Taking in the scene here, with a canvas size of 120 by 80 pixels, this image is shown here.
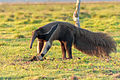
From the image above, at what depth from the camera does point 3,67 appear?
6.70 metres

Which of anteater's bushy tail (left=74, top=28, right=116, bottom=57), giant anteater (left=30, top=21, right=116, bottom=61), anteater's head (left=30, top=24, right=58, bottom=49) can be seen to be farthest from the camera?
anteater's bushy tail (left=74, top=28, right=116, bottom=57)

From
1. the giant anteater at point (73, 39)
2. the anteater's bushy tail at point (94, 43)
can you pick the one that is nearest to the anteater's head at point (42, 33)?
the giant anteater at point (73, 39)

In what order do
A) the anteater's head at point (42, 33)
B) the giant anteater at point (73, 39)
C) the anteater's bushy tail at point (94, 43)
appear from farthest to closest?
1. the anteater's bushy tail at point (94, 43)
2. the giant anteater at point (73, 39)
3. the anteater's head at point (42, 33)

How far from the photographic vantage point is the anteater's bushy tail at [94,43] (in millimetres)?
7922

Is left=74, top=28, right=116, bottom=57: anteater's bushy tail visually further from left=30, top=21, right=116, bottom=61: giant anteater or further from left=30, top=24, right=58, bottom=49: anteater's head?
left=30, top=24, right=58, bottom=49: anteater's head

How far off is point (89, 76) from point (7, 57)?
3265 mm

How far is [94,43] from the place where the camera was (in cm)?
800

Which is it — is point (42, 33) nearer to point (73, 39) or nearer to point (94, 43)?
point (73, 39)

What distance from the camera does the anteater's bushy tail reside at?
7922mm

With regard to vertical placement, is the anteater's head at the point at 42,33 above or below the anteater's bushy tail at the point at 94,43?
above

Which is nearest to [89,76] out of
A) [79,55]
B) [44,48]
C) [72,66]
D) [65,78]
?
[65,78]

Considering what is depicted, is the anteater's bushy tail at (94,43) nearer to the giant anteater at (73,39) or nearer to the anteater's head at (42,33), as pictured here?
the giant anteater at (73,39)

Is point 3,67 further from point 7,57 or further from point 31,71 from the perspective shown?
point 7,57

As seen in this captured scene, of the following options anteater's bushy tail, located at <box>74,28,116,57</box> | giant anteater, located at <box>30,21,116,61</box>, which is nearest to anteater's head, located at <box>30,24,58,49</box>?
giant anteater, located at <box>30,21,116,61</box>
